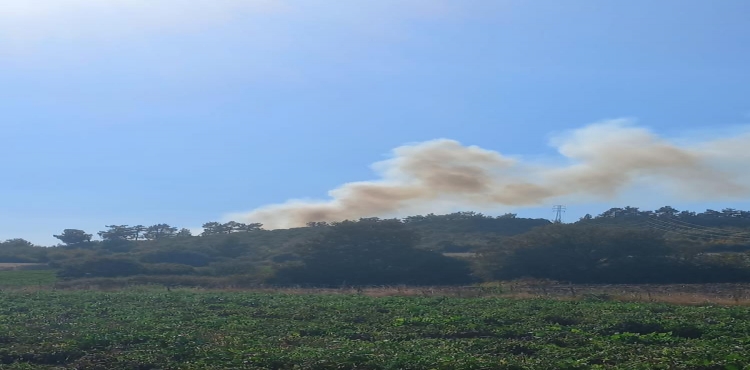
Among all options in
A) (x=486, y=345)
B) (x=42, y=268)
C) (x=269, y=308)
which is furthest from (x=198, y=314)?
(x=42, y=268)

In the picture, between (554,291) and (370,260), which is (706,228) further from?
(554,291)

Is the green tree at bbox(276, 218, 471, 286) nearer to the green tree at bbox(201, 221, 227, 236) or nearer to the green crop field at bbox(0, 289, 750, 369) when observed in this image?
the green crop field at bbox(0, 289, 750, 369)

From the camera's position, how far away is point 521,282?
54.8 metres

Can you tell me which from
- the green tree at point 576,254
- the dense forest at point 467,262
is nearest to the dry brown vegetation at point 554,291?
the dense forest at point 467,262

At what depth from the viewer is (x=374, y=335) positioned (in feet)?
76.6

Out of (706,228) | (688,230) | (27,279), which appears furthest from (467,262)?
(706,228)

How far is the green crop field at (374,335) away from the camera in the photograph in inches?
722

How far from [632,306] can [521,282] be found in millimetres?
24842

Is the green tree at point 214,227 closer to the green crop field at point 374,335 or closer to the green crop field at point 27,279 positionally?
the green crop field at point 27,279

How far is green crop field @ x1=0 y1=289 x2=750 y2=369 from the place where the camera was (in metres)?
18.3

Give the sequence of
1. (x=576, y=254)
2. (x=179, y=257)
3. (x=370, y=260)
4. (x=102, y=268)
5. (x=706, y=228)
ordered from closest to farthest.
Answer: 1. (x=576, y=254)
2. (x=370, y=260)
3. (x=102, y=268)
4. (x=179, y=257)
5. (x=706, y=228)

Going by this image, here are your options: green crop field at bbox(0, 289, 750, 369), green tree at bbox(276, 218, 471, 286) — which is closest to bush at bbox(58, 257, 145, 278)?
green tree at bbox(276, 218, 471, 286)

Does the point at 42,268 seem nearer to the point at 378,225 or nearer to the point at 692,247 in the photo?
the point at 378,225

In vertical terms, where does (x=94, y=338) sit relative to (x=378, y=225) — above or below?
below
